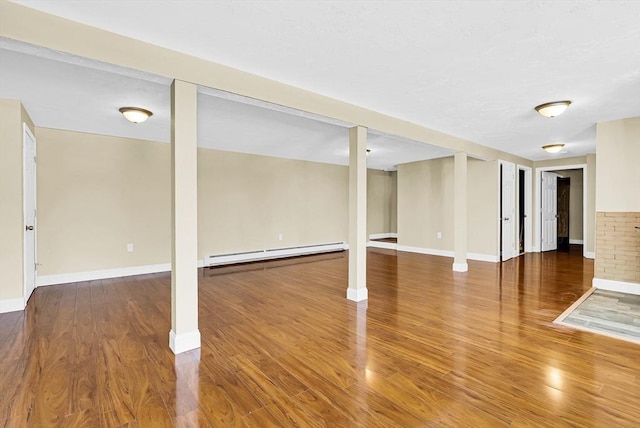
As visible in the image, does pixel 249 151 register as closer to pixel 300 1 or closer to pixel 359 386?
pixel 300 1

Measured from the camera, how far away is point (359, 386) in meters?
2.06

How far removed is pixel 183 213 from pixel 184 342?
1040 millimetres

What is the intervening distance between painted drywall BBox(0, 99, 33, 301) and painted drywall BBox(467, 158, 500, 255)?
7.46 metres

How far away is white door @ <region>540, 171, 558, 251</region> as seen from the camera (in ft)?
26.2

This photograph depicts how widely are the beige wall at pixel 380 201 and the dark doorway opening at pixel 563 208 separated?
4.99m

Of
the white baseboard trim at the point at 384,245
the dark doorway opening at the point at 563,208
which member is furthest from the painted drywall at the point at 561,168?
the white baseboard trim at the point at 384,245

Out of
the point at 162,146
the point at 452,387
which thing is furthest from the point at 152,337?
the point at 162,146

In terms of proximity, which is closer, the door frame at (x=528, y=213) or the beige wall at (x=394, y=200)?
the door frame at (x=528, y=213)

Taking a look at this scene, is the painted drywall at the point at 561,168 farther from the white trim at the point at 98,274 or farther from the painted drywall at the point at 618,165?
the white trim at the point at 98,274

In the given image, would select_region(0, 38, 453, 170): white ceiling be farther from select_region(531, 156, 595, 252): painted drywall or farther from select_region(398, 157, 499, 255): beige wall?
select_region(531, 156, 595, 252): painted drywall

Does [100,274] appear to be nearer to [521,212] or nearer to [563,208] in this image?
[521,212]

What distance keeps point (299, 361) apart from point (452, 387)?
3.53 feet

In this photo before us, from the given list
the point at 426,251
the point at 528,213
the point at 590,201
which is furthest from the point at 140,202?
the point at 590,201

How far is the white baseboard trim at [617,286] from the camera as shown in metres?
4.29
